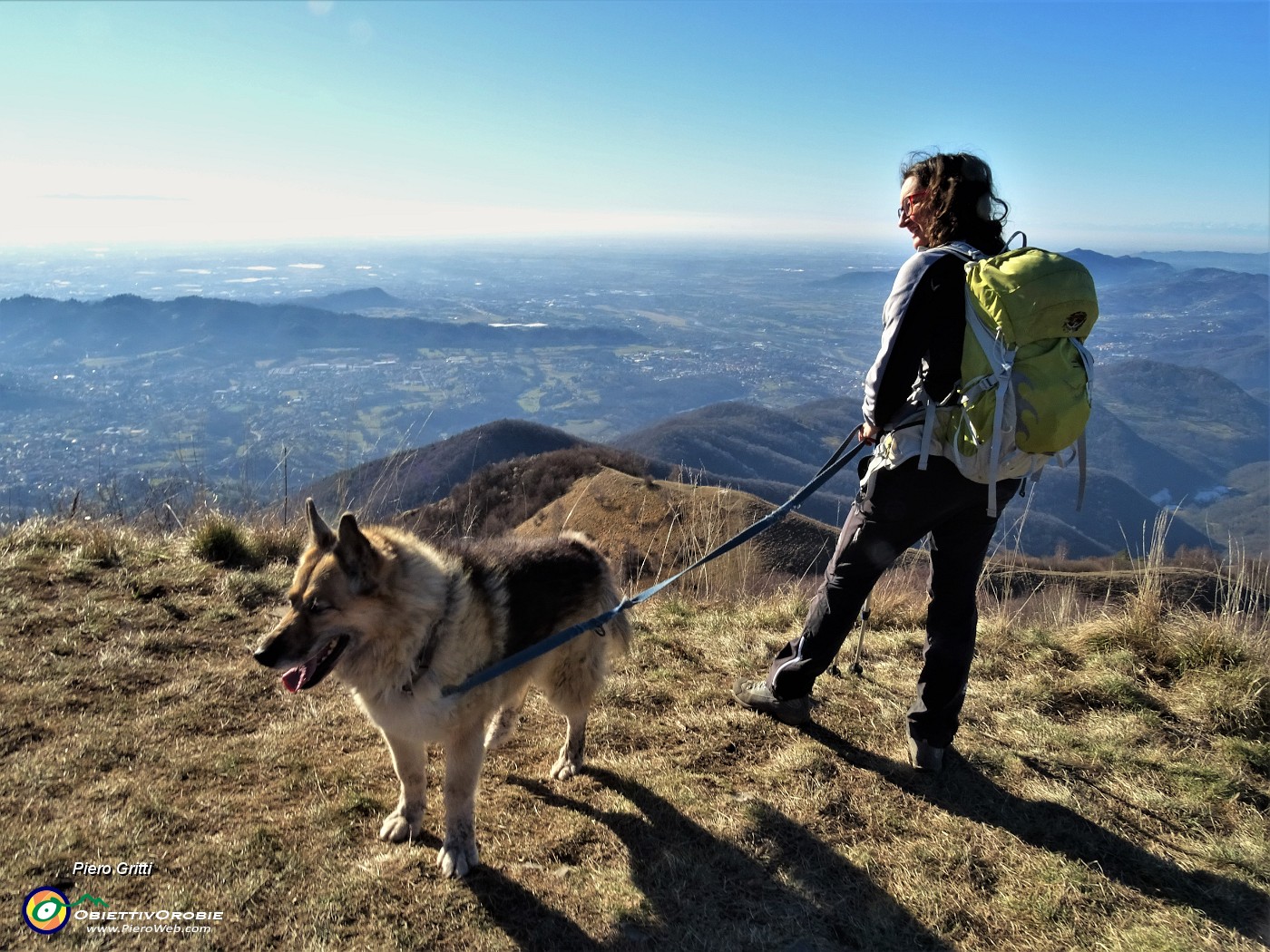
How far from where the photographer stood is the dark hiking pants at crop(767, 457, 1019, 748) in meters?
3.17

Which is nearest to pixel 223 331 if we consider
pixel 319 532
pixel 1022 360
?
pixel 319 532

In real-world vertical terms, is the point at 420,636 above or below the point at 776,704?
above

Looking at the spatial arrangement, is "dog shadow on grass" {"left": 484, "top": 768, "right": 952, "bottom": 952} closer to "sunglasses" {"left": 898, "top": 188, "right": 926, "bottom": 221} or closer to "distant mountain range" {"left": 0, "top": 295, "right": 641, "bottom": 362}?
"sunglasses" {"left": 898, "top": 188, "right": 926, "bottom": 221}

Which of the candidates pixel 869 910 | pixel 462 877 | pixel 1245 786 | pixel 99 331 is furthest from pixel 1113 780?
pixel 99 331

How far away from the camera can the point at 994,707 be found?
4457 mm

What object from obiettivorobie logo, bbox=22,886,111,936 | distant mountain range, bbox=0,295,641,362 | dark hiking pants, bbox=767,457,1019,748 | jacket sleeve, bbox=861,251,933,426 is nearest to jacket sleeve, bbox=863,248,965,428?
jacket sleeve, bbox=861,251,933,426

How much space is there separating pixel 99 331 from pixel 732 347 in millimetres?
82986

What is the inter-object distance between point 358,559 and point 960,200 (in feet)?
10.5

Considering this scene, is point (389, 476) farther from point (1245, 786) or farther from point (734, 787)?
point (1245, 786)

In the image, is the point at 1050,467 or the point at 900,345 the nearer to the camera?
the point at 900,345

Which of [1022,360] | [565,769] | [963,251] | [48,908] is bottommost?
[565,769]

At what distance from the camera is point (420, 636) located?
296 cm

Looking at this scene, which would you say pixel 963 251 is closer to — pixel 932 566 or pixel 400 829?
pixel 932 566

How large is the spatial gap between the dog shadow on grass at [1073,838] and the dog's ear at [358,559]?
2.85 metres
